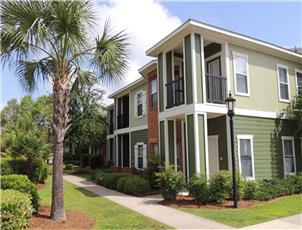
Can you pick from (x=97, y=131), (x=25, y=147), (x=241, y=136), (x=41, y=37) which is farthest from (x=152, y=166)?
(x=97, y=131)

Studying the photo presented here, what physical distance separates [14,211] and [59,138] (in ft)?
8.73

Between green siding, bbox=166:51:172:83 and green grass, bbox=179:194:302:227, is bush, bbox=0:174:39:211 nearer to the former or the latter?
green grass, bbox=179:194:302:227

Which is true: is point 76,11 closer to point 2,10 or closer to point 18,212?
point 2,10

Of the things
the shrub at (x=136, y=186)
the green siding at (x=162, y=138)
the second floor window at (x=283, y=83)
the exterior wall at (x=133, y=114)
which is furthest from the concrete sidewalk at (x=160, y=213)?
the exterior wall at (x=133, y=114)

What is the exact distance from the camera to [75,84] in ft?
35.8

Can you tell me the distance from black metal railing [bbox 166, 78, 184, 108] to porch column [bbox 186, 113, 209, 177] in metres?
2.18

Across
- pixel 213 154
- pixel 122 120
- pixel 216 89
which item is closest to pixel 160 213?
pixel 213 154

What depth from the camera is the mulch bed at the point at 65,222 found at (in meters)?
8.46

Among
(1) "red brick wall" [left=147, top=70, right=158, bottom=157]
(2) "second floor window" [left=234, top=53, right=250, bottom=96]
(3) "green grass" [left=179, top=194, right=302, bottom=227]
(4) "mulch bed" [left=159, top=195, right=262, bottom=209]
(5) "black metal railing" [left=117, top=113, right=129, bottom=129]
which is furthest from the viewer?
(5) "black metal railing" [left=117, top=113, right=129, bottom=129]

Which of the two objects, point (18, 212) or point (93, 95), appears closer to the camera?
point (18, 212)

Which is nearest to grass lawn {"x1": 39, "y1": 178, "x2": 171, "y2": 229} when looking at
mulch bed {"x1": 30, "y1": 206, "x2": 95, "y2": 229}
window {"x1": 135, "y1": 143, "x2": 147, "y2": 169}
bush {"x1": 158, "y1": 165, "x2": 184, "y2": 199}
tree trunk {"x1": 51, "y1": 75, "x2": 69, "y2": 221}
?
mulch bed {"x1": 30, "y1": 206, "x2": 95, "y2": 229}

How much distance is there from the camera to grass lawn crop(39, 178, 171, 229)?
8.74 m

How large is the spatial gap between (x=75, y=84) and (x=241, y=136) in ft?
25.4

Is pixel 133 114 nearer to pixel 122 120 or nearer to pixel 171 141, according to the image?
pixel 122 120
